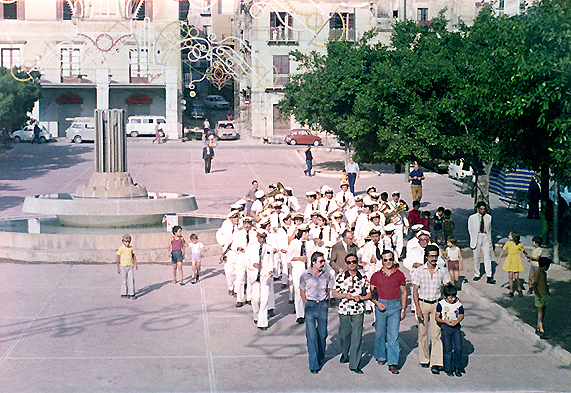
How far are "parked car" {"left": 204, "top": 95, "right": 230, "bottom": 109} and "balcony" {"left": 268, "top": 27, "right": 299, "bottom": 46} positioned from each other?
15.6 m

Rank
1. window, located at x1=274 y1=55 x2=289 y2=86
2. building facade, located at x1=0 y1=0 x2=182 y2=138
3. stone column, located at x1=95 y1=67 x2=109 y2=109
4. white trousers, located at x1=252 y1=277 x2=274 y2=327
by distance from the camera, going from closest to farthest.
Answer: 1. white trousers, located at x1=252 y1=277 x2=274 y2=327
2. building facade, located at x1=0 y1=0 x2=182 y2=138
3. stone column, located at x1=95 y1=67 x2=109 y2=109
4. window, located at x1=274 y1=55 x2=289 y2=86

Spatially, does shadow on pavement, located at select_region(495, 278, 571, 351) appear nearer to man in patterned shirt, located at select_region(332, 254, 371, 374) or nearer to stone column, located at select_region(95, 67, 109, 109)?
man in patterned shirt, located at select_region(332, 254, 371, 374)

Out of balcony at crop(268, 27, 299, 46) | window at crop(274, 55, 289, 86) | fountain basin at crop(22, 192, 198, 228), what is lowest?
fountain basin at crop(22, 192, 198, 228)

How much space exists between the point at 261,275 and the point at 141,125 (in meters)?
45.9

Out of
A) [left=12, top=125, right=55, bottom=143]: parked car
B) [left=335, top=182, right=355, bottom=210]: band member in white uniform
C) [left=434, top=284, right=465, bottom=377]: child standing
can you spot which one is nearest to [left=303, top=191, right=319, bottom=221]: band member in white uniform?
[left=335, top=182, right=355, bottom=210]: band member in white uniform

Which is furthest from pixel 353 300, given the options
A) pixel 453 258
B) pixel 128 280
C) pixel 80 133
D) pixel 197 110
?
pixel 197 110

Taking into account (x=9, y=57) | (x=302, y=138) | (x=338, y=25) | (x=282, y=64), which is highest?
(x=338, y=25)

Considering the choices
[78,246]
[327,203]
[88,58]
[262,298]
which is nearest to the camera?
[262,298]

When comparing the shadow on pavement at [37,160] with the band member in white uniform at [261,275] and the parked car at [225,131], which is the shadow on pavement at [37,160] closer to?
the parked car at [225,131]

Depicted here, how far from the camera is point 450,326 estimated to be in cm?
941

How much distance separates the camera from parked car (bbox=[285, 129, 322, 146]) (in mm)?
55719

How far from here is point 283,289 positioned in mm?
14688

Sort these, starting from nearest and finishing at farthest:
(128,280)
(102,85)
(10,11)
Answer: (128,280), (102,85), (10,11)

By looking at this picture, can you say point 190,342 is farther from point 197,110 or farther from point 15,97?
point 197,110
